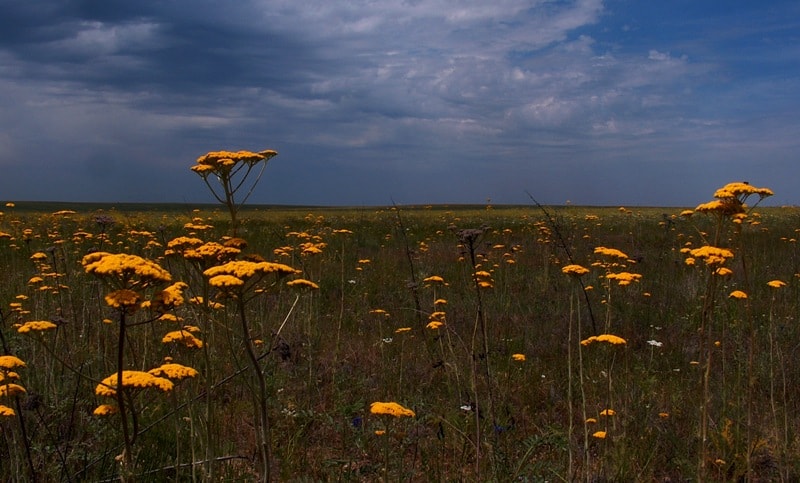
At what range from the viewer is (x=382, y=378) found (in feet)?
17.9

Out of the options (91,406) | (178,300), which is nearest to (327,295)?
(91,406)

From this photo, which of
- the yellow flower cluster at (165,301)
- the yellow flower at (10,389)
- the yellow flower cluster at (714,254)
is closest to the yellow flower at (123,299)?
the yellow flower cluster at (165,301)

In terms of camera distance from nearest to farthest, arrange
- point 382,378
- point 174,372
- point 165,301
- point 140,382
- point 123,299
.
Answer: point 123,299, point 140,382, point 165,301, point 174,372, point 382,378

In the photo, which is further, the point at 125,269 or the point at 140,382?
the point at 140,382

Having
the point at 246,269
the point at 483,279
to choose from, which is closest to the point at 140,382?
the point at 246,269

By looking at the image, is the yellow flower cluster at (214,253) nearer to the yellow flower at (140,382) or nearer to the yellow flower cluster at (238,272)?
the yellow flower cluster at (238,272)

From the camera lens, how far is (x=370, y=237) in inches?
690

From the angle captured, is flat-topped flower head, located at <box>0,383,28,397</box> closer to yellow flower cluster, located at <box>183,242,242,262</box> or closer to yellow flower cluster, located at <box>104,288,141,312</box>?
yellow flower cluster, located at <box>183,242,242,262</box>

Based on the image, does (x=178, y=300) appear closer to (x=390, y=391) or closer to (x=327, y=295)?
(x=390, y=391)

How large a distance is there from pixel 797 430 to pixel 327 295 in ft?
20.7

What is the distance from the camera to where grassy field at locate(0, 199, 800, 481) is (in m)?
2.65

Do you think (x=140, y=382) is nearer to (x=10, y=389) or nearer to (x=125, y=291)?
(x=125, y=291)

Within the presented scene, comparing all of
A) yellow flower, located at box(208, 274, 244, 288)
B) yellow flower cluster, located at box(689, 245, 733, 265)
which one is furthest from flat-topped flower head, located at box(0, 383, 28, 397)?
yellow flower cluster, located at box(689, 245, 733, 265)

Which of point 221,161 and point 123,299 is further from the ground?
point 221,161
